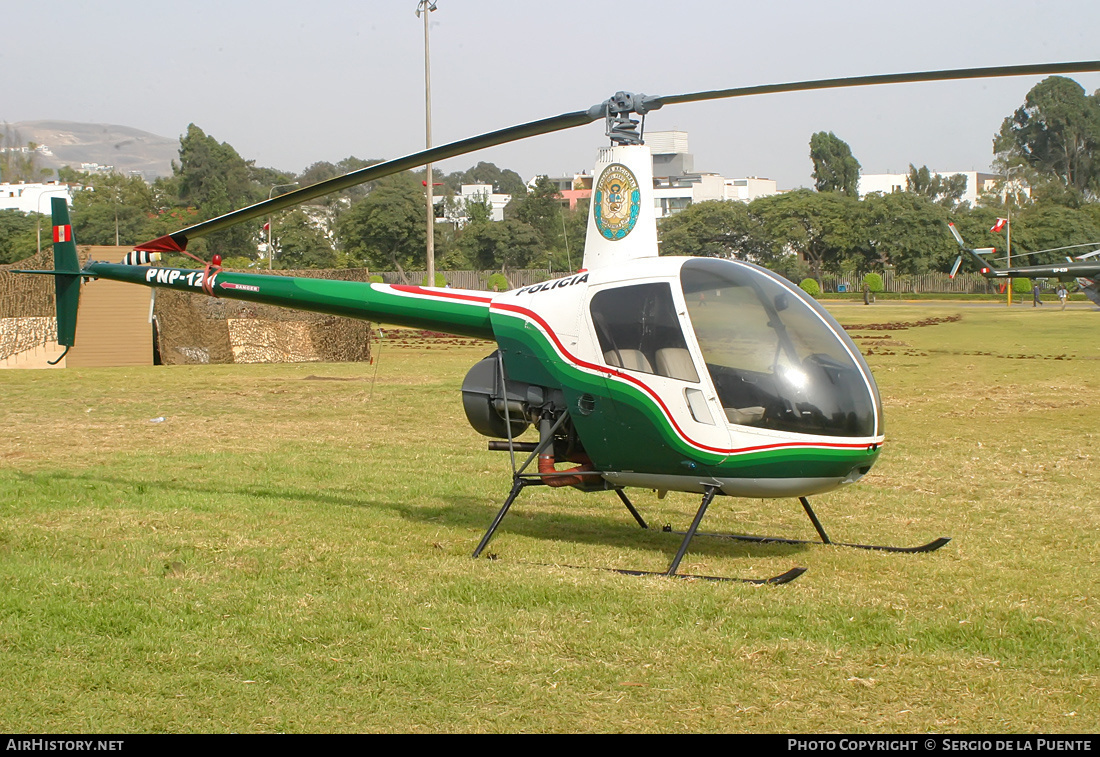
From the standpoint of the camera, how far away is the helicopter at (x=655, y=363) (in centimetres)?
691

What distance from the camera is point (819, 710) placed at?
489cm

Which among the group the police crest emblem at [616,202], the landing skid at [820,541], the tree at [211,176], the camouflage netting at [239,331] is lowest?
the landing skid at [820,541]

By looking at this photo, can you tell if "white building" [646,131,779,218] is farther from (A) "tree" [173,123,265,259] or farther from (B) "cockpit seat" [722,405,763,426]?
(B) "cockpit seat" [722,405,763,426]

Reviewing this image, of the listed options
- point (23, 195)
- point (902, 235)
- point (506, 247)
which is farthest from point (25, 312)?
point (23, 195)

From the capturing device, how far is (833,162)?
106 metres

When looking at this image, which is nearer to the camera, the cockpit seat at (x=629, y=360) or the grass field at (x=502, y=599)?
the grass field at (x=502, y=599)

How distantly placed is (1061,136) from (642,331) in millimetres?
137273

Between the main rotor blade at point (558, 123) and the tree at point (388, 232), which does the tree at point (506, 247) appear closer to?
the tree at point (388, 232)

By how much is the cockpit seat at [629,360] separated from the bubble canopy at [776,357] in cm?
48

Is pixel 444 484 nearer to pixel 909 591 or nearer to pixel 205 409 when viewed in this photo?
pixel 909 591

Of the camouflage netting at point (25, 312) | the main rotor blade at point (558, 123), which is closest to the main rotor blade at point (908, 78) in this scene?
→ the main rotor blade at point (558, 123)

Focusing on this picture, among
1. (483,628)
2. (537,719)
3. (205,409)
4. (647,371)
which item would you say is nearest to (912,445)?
(647,371)

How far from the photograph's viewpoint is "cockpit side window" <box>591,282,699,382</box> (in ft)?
23.7

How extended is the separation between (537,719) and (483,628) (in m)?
1.34
